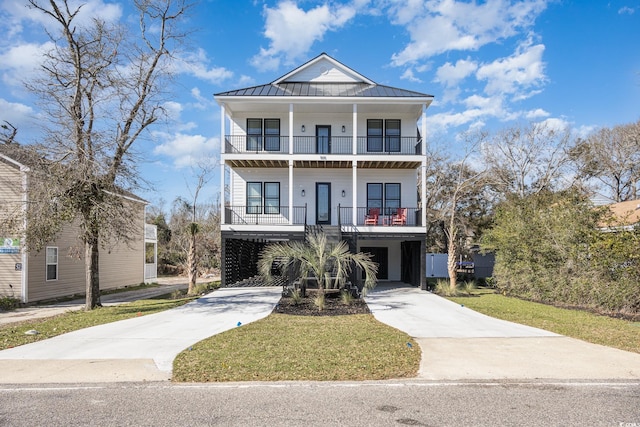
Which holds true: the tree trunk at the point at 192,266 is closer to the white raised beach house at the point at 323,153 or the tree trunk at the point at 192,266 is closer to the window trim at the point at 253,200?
the white raised beach house at the point at 323,153

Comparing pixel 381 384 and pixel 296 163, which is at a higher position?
pixel 296 163

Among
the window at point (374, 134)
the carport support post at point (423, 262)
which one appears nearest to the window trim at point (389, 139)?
the window at point (374, 134)

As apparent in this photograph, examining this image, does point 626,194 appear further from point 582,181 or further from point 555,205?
point 555,205

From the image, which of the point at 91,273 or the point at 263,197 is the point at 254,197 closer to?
the point at 263,197

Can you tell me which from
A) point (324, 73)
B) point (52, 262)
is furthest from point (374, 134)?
point (52, 262)

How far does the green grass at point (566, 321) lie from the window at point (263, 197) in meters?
9.54

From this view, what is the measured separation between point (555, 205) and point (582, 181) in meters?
21.0

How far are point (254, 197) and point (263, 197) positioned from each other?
1.44 feet

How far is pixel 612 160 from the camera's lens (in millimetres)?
32500

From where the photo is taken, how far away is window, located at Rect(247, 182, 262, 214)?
20.5 meters

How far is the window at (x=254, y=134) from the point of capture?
814 inches

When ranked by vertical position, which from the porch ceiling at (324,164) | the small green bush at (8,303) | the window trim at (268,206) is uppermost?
the porch ceiling at (324,164)

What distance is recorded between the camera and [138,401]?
16.7 ft

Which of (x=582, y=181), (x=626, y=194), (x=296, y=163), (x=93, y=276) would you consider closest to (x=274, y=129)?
(x=296, y=163)
